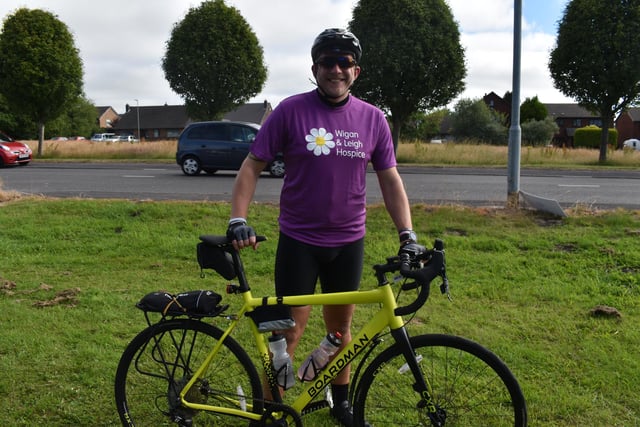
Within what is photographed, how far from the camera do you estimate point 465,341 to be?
7.43 ft

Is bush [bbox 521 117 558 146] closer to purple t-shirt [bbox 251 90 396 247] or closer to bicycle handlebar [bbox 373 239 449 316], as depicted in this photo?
purple t-shirt [bbox 251 90 396 247]

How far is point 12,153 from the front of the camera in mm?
18641

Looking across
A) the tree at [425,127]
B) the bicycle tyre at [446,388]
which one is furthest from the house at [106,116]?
Result: the bicycle tyre at [446,388]

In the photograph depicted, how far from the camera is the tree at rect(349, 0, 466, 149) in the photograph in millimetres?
21031

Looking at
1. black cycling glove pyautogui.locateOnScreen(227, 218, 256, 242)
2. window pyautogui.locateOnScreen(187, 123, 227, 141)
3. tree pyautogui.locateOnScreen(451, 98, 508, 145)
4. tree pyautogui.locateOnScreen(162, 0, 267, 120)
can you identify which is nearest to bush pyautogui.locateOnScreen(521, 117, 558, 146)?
tree pyautogui.locateOnScreen(451, 98, 508, 145)

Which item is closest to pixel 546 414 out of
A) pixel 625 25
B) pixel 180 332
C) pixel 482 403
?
pixel 482 403

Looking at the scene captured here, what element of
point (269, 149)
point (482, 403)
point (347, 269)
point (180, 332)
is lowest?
point (482, 403)

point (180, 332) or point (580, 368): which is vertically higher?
point (180, 332)

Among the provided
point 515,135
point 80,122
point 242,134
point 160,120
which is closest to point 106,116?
point 160,120

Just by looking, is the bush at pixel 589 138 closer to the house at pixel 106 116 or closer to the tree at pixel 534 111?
the tree at pixel 534 111

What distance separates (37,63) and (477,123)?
131 feet

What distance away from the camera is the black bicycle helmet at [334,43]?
8.00 feet

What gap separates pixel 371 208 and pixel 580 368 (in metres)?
4.32

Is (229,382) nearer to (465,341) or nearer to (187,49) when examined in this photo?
(465,341)
